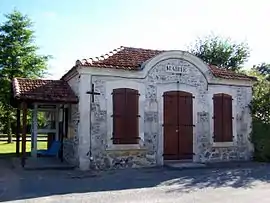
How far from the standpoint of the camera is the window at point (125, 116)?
1398 cm

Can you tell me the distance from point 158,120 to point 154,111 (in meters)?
0.37

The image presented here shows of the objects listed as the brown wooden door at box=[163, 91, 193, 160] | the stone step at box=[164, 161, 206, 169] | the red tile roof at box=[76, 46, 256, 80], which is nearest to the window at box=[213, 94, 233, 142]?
the red tile roof at box=[76, 46, 256, 80]

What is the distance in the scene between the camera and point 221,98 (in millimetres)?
16203

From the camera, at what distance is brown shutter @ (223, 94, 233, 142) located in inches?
639

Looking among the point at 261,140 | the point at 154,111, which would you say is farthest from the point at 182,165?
the point at 261,140

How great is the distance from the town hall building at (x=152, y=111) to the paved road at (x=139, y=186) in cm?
117

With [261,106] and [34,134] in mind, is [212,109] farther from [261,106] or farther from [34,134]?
[34,134]

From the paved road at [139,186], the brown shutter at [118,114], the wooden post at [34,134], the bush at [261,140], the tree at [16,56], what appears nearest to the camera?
the paved road at [139,186]

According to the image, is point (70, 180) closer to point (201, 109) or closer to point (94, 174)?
point (94, 174)

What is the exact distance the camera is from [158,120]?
14734 mm

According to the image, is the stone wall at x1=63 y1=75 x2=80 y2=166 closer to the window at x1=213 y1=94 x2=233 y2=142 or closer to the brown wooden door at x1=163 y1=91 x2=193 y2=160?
the brown wooden door at x1=163 y1=91 x2=193 y2=160

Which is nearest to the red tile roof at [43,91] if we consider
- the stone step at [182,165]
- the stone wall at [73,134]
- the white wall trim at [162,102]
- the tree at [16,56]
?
the stone wall at [73,134]

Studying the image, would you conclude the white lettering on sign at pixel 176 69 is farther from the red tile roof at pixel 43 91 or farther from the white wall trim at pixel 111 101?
the red tile roof at pixel 43 91

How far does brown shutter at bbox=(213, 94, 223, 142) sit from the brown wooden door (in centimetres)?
120
